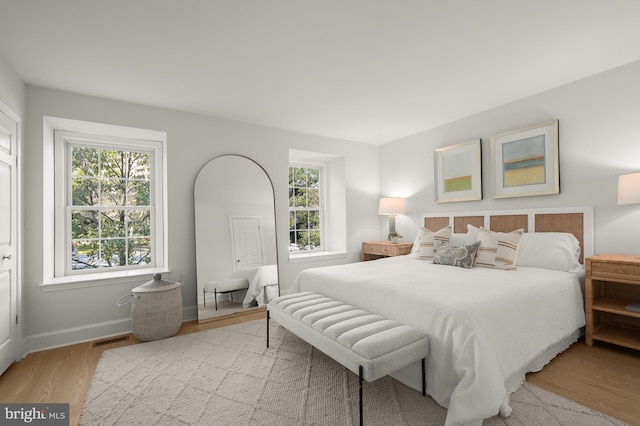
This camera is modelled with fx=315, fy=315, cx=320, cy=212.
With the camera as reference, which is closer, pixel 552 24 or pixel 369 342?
pixel 369 342

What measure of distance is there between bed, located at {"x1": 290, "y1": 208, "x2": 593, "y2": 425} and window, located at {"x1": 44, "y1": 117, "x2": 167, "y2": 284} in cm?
205

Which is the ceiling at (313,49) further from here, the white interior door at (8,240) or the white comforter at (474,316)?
the white comforter at (474,316)

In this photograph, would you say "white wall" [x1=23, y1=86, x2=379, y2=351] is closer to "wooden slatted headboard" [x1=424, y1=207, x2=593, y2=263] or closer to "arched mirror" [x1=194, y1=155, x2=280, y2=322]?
"arched mirror" [x1=194, y1=155, x2=280, y2=322]

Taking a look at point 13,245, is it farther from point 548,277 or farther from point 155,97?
point 548,277

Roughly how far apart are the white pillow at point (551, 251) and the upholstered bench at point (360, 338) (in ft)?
6.24

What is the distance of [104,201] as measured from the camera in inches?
144

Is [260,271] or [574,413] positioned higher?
[260,271]

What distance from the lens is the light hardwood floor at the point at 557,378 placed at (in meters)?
1.93

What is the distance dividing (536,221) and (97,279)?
4661mm

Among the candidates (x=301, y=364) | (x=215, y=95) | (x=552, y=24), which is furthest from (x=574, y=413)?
(x=215, y=95)

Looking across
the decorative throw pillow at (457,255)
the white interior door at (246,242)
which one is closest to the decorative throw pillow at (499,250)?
the decorative throw pillow at (457,255)

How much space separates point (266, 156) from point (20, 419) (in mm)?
3337

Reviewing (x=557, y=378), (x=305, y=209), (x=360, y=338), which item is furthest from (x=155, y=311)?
(x=557, y=378)

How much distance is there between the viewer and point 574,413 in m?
1.79
